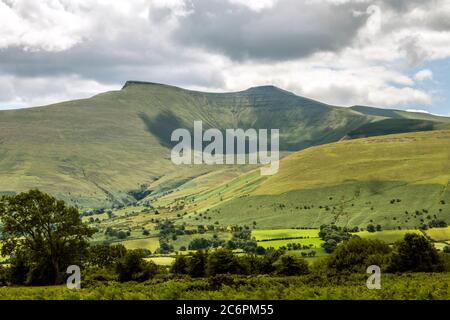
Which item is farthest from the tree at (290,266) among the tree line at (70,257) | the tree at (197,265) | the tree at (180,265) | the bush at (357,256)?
the tree at (180,265)

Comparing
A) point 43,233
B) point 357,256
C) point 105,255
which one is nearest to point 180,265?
point 43,233

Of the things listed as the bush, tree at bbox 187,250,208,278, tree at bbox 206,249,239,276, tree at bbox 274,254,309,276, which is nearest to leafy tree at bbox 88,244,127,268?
tree at bbox 187,250,208,278

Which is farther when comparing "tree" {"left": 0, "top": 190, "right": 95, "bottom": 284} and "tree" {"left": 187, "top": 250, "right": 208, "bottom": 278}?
"tree" {"left": 187, "top": 250, "right": 208, "bottom": 278}

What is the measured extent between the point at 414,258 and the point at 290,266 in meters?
22.8

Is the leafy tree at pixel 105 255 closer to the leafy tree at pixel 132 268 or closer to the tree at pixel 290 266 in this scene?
the leafy tree at pixel 132 268

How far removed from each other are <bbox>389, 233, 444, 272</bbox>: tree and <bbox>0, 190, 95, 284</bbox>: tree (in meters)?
55.7

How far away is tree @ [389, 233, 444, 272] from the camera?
314 feet

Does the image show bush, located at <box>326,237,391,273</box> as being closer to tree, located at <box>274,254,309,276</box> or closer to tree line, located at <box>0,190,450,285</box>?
tree line, located at <box>0,190,450,285</box>

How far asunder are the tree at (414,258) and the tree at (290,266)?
15.5 metres

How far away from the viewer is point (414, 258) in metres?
97.4
